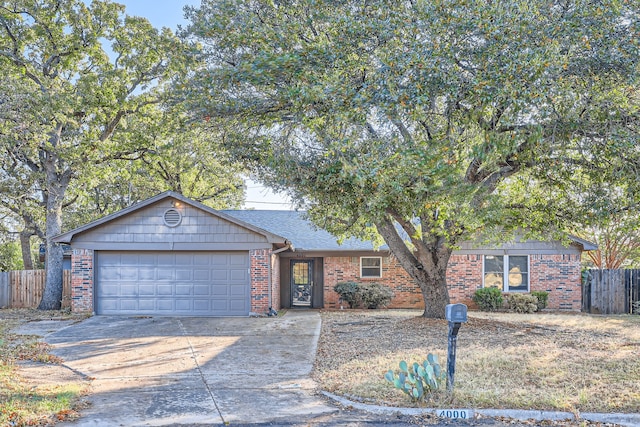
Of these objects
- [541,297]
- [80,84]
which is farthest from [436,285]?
[80,84]

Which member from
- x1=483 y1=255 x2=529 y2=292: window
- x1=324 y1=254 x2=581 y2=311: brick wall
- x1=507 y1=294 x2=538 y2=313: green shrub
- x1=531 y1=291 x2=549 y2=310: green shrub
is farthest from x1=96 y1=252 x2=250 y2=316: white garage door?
x1=531 y1=291 x2=549 y2=310: green shrub

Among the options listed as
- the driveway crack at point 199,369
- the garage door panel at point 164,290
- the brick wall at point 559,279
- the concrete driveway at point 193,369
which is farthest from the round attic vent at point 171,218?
the brick wall at point 559,279

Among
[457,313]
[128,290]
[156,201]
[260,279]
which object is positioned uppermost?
[156,201]

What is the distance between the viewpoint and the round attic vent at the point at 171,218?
17.2 m

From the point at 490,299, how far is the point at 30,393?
15462mm

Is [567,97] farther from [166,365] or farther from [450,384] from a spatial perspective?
[166,365]

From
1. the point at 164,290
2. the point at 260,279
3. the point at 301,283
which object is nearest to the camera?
the point at 260,279

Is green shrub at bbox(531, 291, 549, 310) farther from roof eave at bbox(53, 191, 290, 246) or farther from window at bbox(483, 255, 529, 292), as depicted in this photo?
roof eave at bbox(53, 191, 290, 246)

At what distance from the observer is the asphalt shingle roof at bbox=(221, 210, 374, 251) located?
19.8 m

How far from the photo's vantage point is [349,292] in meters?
19.4

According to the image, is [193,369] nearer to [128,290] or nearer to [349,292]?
[128,290]

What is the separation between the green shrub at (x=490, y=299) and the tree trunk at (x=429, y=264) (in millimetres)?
4982

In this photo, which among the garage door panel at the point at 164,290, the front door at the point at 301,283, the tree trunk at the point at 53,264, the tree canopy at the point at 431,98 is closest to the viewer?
the tree canopy at the point at 431,98

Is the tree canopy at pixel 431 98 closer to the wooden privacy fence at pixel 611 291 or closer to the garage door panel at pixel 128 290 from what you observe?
the garage door panel at pixel 128 290
